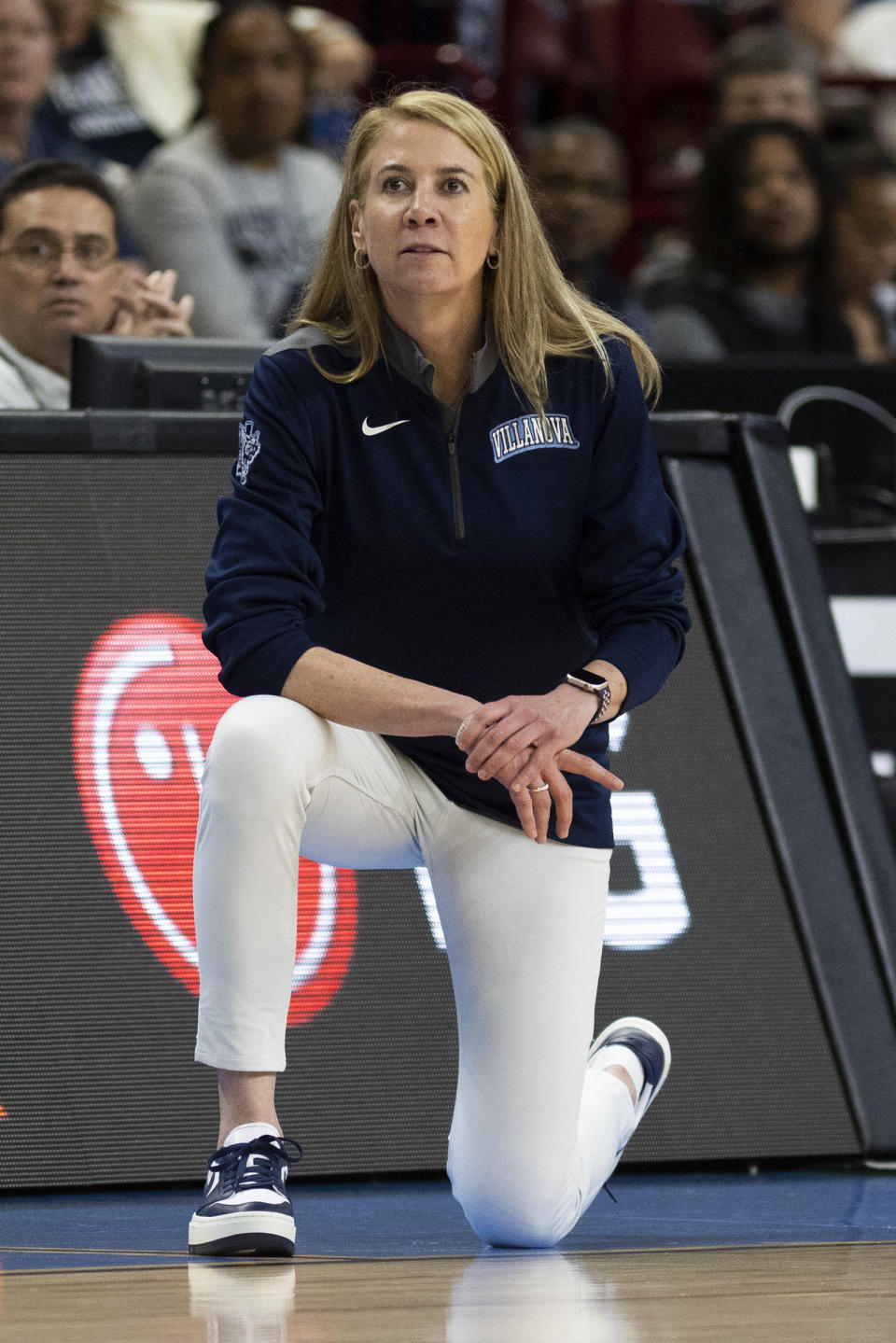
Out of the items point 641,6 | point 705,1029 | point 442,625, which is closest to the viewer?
point 442,625

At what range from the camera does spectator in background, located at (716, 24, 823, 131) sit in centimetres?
576

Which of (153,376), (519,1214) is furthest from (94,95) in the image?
(519,1214)

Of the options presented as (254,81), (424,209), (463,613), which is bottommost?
(463,613)

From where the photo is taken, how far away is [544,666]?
2.25 metres

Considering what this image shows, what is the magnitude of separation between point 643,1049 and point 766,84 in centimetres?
405

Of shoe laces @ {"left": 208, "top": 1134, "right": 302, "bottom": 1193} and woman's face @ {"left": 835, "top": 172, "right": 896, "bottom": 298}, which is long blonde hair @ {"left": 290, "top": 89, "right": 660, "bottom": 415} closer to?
shoe laces @ {"left": 208, "top": 1134, "right": 302, "bottom": 1193}

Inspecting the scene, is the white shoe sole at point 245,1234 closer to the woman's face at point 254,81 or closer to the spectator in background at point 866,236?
the woman's face at point 254,81

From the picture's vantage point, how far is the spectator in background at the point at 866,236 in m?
5.38

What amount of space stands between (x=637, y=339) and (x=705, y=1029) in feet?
3.15

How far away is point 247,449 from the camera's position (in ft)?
7.12

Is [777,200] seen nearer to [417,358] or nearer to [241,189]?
[241,189]

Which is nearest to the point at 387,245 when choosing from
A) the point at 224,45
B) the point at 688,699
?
the point at 688,699

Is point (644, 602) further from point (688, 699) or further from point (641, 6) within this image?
point (641, 6)

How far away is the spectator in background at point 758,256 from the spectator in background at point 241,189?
3.05ft
